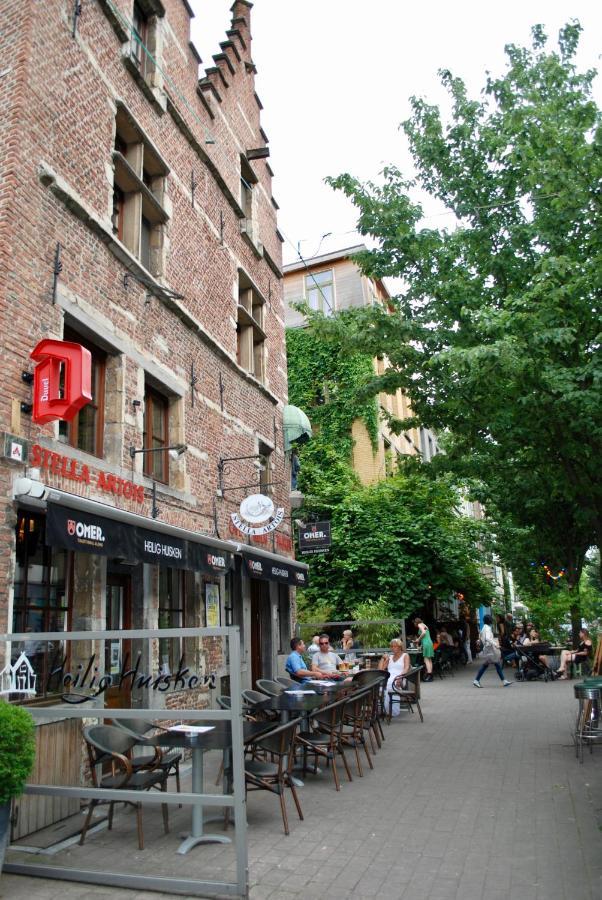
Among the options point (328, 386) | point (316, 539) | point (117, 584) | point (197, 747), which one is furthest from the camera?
point (328, 386)

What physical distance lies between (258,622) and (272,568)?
6.34 feet

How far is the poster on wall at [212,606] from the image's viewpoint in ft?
32.2

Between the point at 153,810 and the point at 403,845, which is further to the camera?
the point at 153,810

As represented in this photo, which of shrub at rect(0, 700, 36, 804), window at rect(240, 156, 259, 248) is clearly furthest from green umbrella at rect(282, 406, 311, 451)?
shrub at rect(0, 700, 36, 804)

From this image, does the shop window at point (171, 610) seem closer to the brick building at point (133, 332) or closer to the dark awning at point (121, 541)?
the brick building at point (133, 332)

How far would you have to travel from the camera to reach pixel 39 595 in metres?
6.50

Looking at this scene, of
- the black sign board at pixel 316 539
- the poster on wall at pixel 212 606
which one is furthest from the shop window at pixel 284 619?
the poster on wall at pixel 212 606

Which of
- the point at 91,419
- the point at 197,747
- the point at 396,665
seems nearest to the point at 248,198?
the point at 91,419

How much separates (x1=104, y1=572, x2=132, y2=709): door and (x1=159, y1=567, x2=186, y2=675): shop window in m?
0.71

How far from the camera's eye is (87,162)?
7812 mm

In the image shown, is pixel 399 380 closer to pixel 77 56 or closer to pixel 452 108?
pixel 452 108

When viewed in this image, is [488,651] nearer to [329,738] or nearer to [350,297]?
[329,738]

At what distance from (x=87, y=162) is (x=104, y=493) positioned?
12.7 ft

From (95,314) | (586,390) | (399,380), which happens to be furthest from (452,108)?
(95,314)
